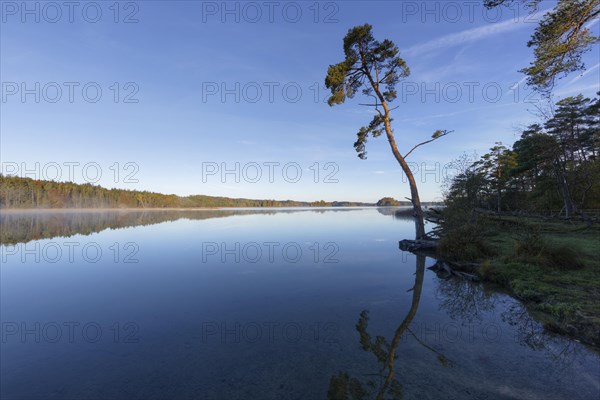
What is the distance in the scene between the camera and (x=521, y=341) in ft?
21.3

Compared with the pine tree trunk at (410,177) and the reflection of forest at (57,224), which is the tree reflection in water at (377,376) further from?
the reflection of forest at (57,224)

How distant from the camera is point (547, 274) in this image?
35.7 ft

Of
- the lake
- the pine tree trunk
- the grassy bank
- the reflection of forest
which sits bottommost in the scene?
the lake

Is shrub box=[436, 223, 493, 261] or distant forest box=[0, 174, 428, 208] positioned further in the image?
distant forest box=[0, 174, 428, 208]

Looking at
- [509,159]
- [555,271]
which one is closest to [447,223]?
[555,271]

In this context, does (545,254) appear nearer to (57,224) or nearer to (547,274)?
(547,274)

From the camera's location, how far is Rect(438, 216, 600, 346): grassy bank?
7057mm

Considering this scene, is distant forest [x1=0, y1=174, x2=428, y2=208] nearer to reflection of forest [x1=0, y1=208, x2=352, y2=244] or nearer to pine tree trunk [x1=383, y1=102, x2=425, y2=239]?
reflection of forest [x1=0, y1=208, x2=352, y2=244]

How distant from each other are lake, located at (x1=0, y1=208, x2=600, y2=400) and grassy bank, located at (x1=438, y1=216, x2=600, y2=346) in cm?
60

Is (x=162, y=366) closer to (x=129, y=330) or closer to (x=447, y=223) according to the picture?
(x=129, y=330)

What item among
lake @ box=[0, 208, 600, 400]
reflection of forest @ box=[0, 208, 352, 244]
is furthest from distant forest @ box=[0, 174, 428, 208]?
lake @ box=[0, 208, 600, 400]

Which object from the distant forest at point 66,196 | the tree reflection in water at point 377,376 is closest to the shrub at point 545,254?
the tree reflection in water at point 377,376

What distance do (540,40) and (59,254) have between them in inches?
1055

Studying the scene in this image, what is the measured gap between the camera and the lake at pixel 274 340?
479 cm
